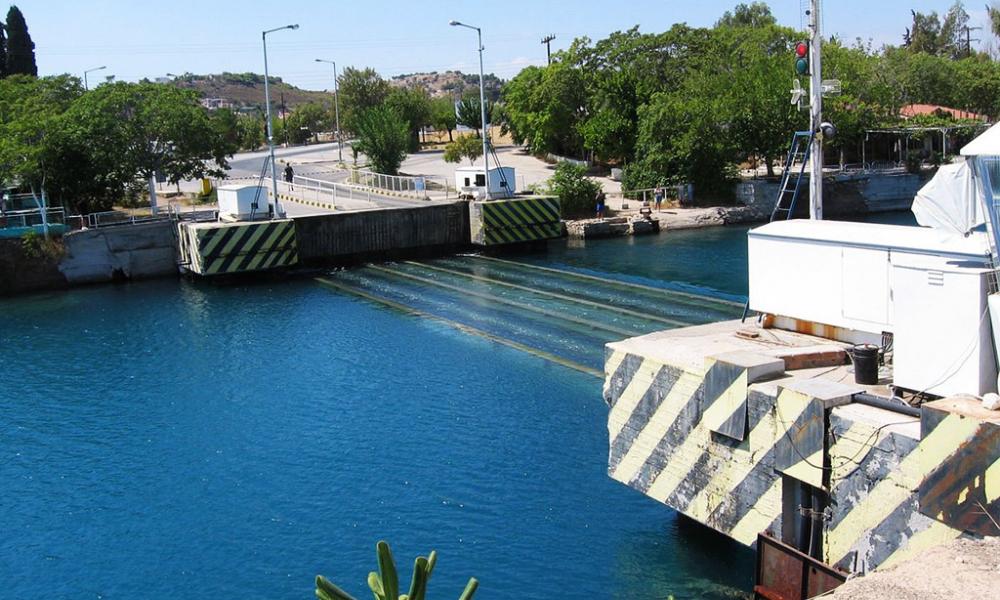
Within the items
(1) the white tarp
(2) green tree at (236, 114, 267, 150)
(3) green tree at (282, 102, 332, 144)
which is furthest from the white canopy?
(3) green tree at (282, 102, 332, 144)

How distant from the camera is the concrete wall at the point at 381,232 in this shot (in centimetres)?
3909

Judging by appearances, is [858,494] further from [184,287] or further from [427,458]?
[184,287]

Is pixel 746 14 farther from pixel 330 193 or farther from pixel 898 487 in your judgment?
pixel 898 487

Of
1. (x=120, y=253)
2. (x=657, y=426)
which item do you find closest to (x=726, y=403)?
(x=657, y=426)

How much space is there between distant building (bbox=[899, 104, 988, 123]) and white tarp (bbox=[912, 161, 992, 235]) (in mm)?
56558

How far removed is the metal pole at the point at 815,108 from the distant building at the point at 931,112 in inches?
2057

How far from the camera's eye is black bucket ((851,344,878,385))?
10.3 metres

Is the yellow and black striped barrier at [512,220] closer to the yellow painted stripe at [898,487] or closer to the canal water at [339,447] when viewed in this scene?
the canal water at [339,447]

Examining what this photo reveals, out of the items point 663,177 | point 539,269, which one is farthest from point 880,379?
point 663,177

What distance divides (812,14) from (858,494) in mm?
7495

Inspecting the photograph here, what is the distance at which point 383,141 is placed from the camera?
56344mm

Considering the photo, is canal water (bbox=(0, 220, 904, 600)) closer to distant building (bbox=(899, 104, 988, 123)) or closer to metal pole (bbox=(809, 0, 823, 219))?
metal pole (bbox=(809, 0, 823, 219))

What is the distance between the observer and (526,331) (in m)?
25.5

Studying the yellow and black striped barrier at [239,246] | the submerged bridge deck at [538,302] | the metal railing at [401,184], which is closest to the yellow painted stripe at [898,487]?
the submerged bridge deck at [538,302]
